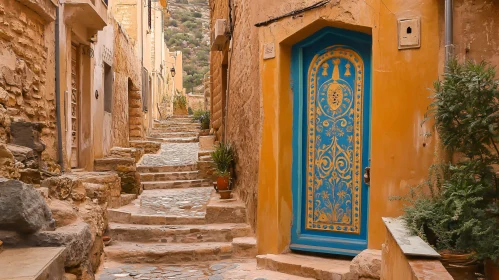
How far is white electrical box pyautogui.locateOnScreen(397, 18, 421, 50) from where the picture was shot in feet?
15.7

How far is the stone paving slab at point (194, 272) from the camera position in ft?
18.9

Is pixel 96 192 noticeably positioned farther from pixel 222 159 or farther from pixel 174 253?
pixel 222 159

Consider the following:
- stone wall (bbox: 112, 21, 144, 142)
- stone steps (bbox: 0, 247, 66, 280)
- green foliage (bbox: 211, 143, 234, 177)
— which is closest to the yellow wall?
stone steps (bbox: 0, 247, 66, 280)

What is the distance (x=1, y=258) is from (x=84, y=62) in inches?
277

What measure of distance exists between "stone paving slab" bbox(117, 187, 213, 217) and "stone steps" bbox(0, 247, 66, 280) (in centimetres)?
483

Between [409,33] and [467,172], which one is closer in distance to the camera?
[467,172]

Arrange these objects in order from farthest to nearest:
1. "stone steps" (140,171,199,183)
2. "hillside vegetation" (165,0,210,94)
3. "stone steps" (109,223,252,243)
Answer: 1. "hillside vegetation" (165,0,210,94)
2. "stone steps" (140,171,199,183)
3. "stone steps" (109,223,252,243)

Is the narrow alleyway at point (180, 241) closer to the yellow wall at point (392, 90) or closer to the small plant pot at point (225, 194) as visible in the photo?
the small plant pot at point (225, 194)

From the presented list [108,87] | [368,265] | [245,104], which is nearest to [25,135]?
[245,104]

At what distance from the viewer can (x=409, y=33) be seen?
15.8 feet

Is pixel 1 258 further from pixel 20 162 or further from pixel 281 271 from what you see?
pixel 281 271

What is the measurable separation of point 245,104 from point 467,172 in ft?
14.4

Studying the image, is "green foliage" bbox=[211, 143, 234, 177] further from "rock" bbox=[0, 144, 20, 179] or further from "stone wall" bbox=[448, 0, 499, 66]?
"stone wall" bbox=[448, 0, 499, 66]

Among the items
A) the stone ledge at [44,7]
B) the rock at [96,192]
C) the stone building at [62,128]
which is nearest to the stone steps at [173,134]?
the stone building at [62,128]
